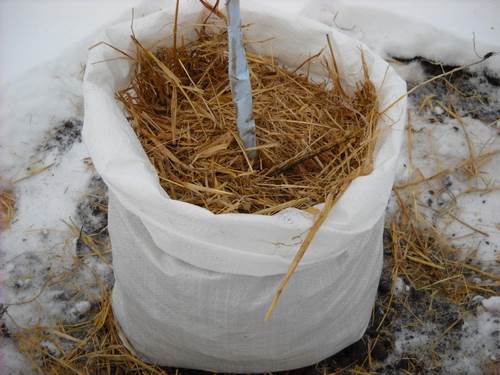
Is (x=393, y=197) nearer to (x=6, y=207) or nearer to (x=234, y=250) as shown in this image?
(x=234, y=250)

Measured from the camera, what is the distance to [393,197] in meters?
1.29

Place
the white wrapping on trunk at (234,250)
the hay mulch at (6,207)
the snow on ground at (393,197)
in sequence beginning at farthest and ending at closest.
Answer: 1. the hay mulch at (6,207)
2. the snow on ground at (393,197)
3. the white wrapping on trunk at (234,250)

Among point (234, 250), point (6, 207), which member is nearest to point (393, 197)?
point (234, 250)

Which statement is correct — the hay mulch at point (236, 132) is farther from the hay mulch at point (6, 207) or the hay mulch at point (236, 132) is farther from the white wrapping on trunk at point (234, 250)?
the hay mulch at point (6, 207)

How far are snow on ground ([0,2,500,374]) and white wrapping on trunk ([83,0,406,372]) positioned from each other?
19 cm

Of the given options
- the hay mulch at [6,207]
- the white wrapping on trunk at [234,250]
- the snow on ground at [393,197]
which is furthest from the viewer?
the hay mulch at [6,207]

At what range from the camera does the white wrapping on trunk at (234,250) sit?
0.77 m

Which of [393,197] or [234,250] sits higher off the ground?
[234,250]

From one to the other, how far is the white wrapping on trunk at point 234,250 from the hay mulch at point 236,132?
37 millimetres

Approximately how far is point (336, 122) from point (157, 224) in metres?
0.39

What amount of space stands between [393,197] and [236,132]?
0.54 metres

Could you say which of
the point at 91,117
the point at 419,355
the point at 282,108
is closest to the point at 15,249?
the point at 91,117

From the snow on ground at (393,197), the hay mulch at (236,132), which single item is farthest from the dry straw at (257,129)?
the snow on ground at (393,197)

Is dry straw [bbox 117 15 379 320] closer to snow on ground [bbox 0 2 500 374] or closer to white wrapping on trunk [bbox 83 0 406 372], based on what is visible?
white wrapping on trunk [bbox 83 0 406 372]
